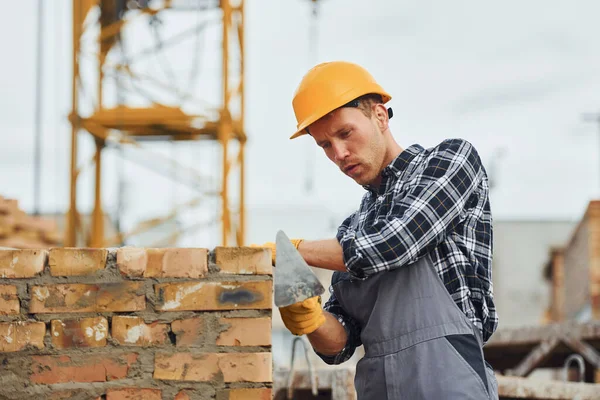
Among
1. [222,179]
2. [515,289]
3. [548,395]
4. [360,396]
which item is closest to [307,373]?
[548,395]

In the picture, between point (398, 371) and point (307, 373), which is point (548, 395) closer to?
point (307, 373)

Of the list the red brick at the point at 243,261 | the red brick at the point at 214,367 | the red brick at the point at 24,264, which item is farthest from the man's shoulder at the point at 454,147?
the red brick at the point at 24,264

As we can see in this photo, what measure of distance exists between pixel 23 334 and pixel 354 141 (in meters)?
1.21

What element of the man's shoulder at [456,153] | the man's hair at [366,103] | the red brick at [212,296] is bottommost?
the red brick at [212,296]

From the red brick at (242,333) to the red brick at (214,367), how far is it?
0.04m

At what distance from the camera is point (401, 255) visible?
99.1 inches

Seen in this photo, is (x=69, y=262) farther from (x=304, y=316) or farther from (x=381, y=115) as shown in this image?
(x=381, y=115)

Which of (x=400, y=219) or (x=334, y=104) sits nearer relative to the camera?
(x=400, y=219)

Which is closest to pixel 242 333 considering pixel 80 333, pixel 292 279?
pixel 292 279

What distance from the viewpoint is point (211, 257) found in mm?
2709

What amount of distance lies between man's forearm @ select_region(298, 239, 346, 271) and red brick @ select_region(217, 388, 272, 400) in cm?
42

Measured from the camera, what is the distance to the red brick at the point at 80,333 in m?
2.67

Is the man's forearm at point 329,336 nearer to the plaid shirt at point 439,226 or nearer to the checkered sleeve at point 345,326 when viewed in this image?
the checkered sleeve at point 345,326

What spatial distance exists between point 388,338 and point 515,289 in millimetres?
36235
